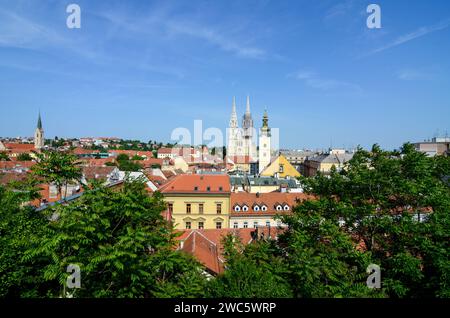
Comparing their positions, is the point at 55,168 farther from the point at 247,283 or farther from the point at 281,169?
the point at 281,169

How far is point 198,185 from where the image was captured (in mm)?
36500

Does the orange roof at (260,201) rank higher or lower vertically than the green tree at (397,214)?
lower

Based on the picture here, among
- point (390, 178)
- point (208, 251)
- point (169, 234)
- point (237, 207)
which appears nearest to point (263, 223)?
point (237, 207)

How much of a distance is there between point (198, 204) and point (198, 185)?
2.24m

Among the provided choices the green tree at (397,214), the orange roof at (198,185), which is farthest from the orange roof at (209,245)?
the orange roof at (198,185)

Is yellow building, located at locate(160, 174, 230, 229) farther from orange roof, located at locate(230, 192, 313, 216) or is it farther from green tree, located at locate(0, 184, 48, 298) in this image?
green tree, located at locate(0, 184, 48, 298)

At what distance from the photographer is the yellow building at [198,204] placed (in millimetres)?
35688

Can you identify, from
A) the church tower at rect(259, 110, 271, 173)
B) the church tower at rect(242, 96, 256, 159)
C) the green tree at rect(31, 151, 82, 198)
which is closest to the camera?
the green tree at rect(31, 151, 82, 198)

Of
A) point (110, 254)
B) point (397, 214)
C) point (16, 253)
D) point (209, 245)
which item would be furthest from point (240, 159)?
point (110, 254)

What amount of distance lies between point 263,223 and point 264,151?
53276 millimetres

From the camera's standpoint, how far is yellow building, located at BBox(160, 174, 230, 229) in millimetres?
35688

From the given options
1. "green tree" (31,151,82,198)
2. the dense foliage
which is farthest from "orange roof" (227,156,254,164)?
"green tree" (31,151,82,198)

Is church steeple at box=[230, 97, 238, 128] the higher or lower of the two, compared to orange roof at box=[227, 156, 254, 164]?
higher

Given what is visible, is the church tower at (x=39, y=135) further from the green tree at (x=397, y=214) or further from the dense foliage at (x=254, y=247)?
the green tree at (x=397, y=214)
